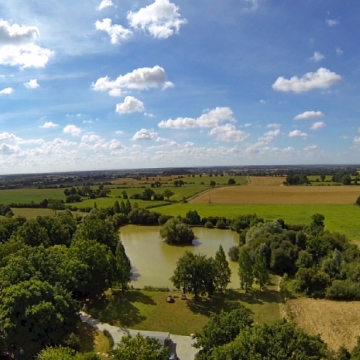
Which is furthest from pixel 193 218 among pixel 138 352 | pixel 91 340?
pixel 138 352

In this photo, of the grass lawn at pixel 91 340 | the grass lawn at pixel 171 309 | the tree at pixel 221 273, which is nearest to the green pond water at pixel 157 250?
the grass lawn at pixel 171 309

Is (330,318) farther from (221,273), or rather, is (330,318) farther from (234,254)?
(234,254)

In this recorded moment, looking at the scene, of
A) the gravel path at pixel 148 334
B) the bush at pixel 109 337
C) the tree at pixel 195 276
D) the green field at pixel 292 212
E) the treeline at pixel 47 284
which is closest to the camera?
the treeline at pixel 47 284

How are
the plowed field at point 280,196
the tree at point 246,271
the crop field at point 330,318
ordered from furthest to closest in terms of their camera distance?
the plowed field at point 280,196
the tree at point 246,271
the crop field at point 330,318

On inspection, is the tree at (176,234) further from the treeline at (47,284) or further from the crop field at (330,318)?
the crop field at (330,318)

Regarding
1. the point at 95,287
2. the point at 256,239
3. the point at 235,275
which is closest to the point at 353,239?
the point at 256,239

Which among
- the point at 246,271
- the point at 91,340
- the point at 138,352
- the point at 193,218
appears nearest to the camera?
the point at 138,352
